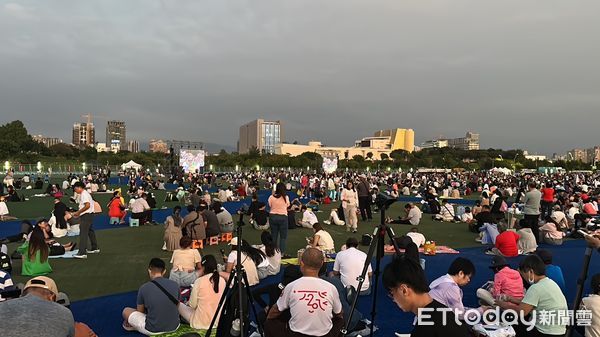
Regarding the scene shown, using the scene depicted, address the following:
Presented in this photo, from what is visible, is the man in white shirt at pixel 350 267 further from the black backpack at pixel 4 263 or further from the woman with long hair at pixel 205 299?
the black backpack at pixel 4 263

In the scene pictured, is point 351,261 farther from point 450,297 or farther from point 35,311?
point 35,311

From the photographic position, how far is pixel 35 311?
262 centimetres

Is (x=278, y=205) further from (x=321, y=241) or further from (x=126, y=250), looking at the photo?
(x=126, y=250)

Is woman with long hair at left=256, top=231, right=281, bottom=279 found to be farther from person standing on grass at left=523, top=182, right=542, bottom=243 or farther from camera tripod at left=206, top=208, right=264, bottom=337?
person standing on grass at left=523, top=182, right=542, bottom=243

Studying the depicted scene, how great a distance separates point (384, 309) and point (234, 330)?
10.3 feet

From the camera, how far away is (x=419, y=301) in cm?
243

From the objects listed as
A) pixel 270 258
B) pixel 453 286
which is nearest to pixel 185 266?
pixel 270 258

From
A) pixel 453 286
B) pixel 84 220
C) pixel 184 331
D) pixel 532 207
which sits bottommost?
pixel 184 331

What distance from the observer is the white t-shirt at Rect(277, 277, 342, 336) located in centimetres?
381

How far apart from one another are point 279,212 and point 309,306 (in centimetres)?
612

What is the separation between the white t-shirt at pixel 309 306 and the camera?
3814mm

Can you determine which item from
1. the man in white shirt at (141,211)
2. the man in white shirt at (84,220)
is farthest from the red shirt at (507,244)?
the man in white shirt at (141,211)

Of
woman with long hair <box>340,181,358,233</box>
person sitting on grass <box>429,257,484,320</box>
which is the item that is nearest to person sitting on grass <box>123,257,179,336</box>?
person sitting on grass <box>429,257,484,320</box>

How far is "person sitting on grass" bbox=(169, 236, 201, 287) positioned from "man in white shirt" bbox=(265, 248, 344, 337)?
150 inches
